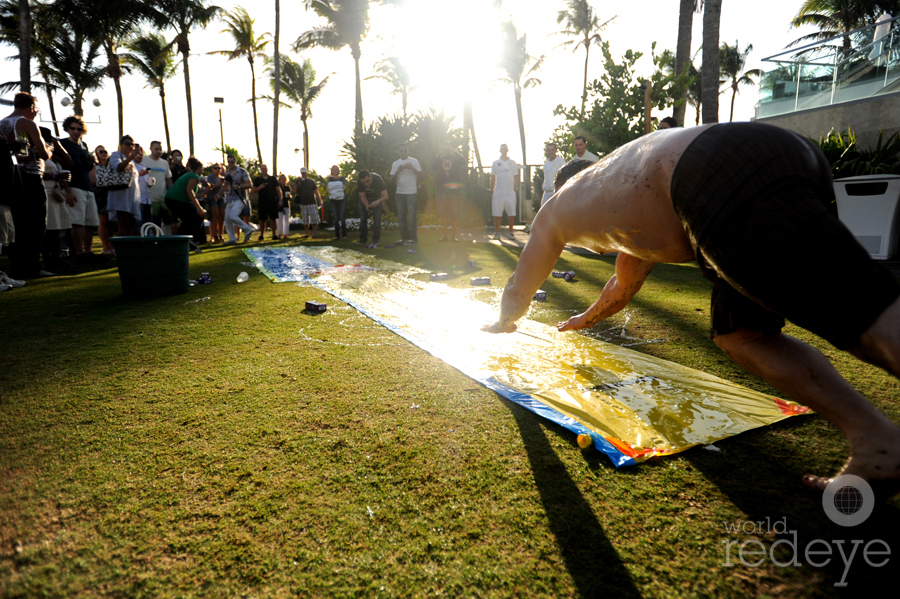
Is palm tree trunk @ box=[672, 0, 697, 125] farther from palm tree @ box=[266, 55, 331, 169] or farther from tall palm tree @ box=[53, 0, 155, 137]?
palm tree @ box=[266, 55, 331, 169]

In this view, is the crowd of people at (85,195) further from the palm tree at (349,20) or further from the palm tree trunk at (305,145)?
the palm tree trunk at (305,145)

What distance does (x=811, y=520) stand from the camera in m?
1.47

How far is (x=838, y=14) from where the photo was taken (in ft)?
93.2

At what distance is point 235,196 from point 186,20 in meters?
22.4

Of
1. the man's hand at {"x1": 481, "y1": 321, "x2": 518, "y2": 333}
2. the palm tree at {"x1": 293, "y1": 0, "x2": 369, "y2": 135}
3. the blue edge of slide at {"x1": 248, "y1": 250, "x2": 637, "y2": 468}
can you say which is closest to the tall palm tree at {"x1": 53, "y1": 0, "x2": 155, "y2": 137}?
the palm tree at {"x1": 293, "y1": 0, "x2": 369, "y2": 135}

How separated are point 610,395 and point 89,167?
8956 millimetres

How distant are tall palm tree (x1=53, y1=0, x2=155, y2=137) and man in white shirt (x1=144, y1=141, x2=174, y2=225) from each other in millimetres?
20245

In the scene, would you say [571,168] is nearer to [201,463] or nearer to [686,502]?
[686,502]

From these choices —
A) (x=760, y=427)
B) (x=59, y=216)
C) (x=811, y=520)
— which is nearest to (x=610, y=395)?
(x=760, y=427)

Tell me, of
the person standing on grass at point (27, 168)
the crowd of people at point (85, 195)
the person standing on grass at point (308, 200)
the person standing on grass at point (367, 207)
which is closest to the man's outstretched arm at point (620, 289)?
the crowd of people at point (85, 195)

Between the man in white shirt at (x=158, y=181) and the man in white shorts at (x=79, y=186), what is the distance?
1923 mm

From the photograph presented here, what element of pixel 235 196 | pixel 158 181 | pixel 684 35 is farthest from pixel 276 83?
pixel 684 35

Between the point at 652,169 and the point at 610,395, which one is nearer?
the point at 652,169

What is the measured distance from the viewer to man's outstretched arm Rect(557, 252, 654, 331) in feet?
7.29
